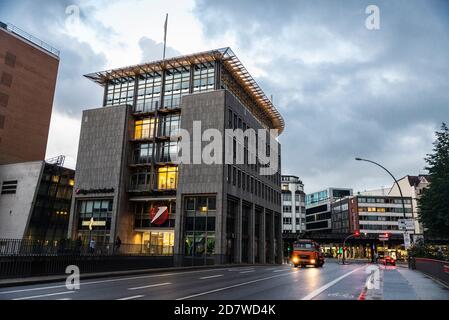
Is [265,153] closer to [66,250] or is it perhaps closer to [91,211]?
[91,211]

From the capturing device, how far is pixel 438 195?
29328mm

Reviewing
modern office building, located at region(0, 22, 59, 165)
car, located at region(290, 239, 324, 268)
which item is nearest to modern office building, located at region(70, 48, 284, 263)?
car, located at region(290, 239, 324, 268)

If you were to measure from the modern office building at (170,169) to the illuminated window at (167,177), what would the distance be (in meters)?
0.15

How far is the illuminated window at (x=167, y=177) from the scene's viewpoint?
5062 centimetres

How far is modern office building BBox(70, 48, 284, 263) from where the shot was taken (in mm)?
46656

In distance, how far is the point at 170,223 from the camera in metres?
49.9

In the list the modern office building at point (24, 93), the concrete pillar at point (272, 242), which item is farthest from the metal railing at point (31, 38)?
the concrete pillar at point (272, 242)

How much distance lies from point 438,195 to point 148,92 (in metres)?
41.4

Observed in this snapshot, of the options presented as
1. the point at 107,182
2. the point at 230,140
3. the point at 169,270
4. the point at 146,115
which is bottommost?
the point at 169,270

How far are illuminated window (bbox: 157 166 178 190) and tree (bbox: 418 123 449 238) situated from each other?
29044 mm
